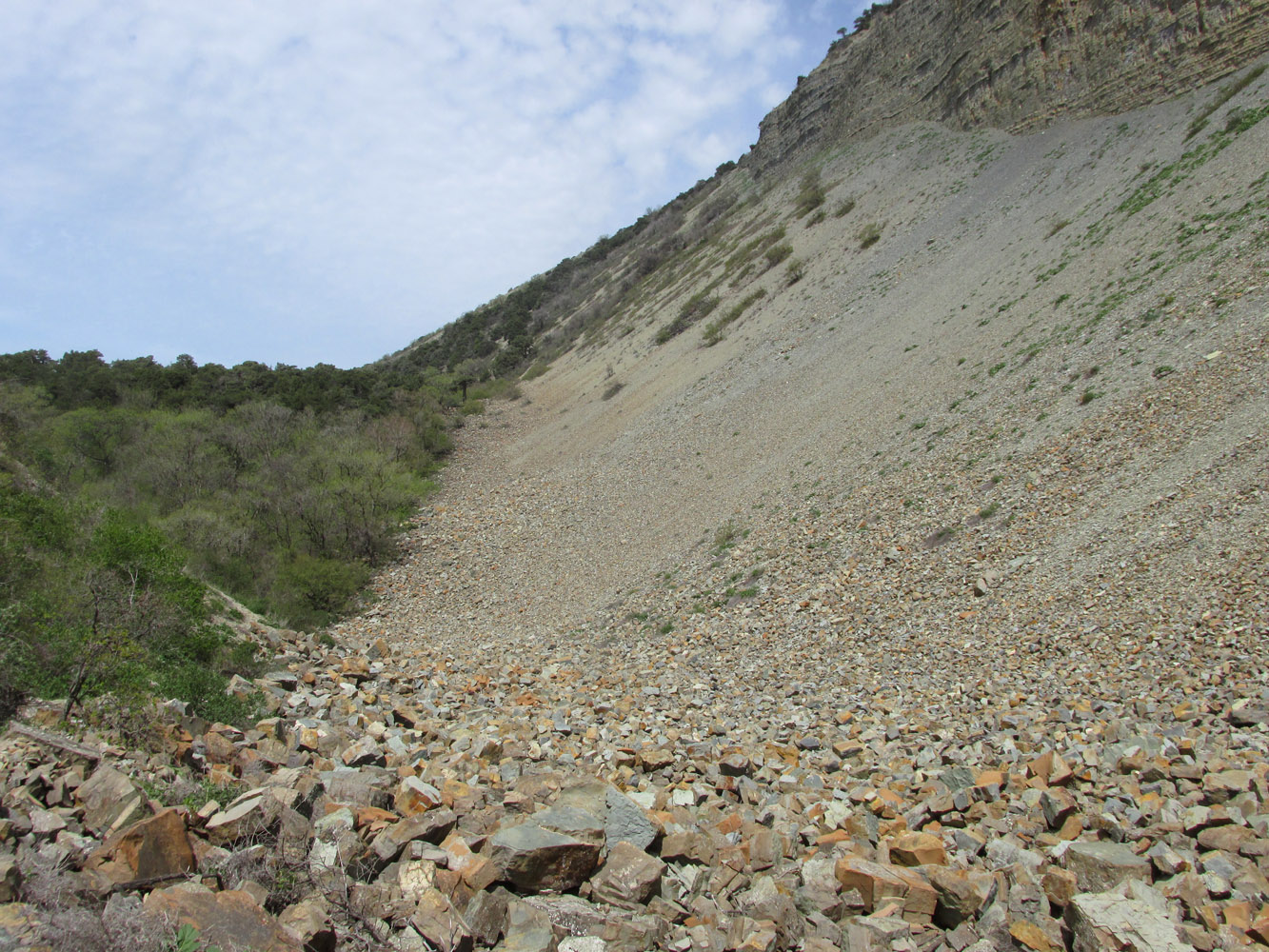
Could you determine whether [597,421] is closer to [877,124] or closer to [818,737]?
[818,737]

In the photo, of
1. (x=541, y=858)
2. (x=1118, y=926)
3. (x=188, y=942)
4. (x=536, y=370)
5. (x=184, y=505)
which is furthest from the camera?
(x=536, y=370)

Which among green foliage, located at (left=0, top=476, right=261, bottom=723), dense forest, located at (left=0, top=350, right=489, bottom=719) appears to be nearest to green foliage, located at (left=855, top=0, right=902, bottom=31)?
dense forest, located at (left=0, top=350, right=489, bottom=719)

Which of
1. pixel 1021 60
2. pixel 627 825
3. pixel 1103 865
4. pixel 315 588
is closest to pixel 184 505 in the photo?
pixel 315 588

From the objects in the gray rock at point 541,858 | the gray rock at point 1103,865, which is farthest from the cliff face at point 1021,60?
the gray rock at point 541,858

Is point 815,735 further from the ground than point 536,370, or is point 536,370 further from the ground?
point 536,370

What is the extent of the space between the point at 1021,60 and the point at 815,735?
3307 cm

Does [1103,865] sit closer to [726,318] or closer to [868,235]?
[726,318]

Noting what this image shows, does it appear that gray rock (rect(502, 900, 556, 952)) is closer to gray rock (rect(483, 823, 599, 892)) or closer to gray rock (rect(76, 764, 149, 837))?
gray rock (rect(483, 823, 599, 892))

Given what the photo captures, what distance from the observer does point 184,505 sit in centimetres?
2000

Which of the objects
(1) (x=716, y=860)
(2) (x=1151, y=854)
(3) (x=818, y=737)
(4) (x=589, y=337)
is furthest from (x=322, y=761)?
(4) (x=589, y=337)

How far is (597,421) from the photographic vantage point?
2812cm

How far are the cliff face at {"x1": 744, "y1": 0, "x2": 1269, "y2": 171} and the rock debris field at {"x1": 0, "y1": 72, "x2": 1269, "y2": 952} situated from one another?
11.7 metres

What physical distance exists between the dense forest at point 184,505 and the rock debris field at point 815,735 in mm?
1064

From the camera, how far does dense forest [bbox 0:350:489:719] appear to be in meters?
7.04
